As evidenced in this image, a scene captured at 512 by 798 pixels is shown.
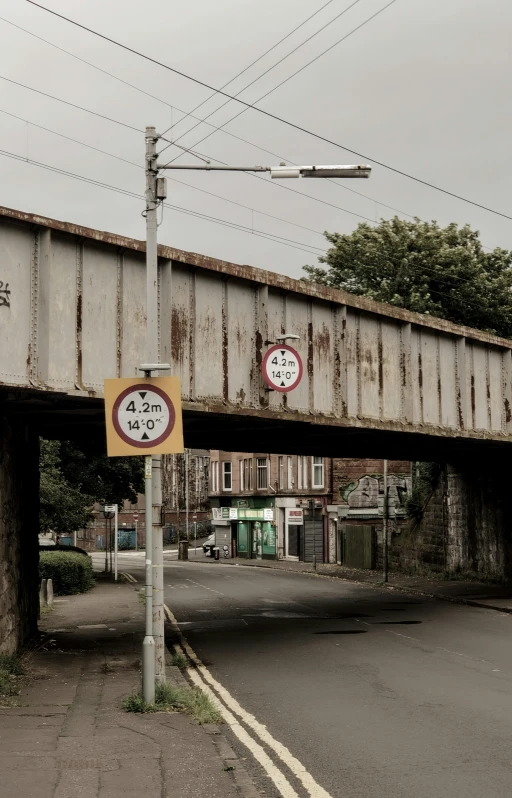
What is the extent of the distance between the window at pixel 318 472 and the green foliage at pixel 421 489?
14162 millimetres

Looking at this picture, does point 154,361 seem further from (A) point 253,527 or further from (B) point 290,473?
(A) point 253,527

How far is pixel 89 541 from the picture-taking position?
333ft

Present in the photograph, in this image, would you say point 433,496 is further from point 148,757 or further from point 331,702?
point 148,757

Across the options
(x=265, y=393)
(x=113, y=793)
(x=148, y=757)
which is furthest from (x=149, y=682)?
(x=265, y=393)

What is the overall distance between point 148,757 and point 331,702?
13.9ft

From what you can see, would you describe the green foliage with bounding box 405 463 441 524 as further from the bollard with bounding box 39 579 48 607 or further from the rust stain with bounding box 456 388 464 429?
the bollard with bounding box 39 579 48 607

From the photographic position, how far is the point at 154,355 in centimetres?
1263

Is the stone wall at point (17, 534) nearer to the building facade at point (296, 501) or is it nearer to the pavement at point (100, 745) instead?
the pavement at point (100, 745)

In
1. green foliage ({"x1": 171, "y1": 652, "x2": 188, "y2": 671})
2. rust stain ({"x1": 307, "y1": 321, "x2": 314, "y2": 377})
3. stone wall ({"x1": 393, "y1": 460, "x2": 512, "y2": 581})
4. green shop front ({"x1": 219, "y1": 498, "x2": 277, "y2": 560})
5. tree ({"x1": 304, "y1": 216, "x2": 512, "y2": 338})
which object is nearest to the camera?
green foliage ({"x1": 171, "y1": 652, "x2": 188, "y2": 671})

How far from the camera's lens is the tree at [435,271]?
4297cm

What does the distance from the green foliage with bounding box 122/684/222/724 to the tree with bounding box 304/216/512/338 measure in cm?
3193

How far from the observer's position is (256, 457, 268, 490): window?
67.2 meters

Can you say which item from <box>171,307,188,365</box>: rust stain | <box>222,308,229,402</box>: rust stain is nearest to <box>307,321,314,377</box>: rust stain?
<box>222,308,229,402</box>: rust stain

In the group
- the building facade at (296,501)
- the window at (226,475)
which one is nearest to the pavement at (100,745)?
the building facade at (296,501)
